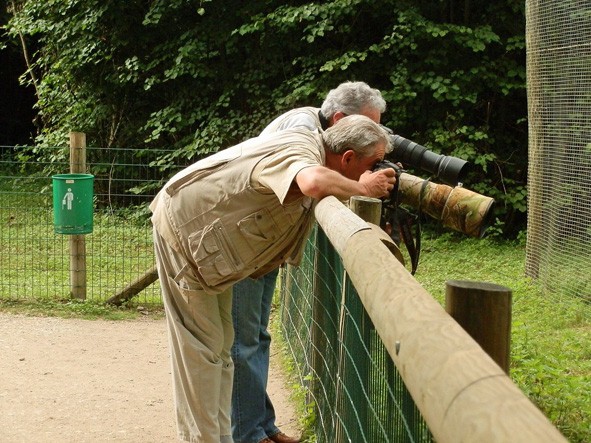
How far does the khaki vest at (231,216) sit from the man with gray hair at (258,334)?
1.70ft

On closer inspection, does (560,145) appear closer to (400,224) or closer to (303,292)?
(303,292)

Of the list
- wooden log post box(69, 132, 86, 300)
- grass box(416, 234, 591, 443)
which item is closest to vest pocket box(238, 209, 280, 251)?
grass box(416, 234, 591, 443)

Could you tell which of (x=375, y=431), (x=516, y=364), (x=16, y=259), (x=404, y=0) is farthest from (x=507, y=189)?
(x=375, y=431)

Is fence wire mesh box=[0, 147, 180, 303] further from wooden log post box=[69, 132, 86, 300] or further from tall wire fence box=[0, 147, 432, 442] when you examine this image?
wooden log post box=[69, 132, 86, 300]

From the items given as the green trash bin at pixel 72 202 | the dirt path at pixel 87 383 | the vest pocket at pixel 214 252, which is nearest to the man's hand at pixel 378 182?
the vest pocket at pixel 214 252

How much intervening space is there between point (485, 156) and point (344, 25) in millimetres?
2541

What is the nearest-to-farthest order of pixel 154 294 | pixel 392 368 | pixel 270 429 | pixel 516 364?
pixel 392 368, pixel 270 429, pixel 516 364, pixel 154 294

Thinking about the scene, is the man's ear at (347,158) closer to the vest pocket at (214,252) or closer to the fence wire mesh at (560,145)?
the vest pocket at (214,252)

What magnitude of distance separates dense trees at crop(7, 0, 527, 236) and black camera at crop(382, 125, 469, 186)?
22.6 ft

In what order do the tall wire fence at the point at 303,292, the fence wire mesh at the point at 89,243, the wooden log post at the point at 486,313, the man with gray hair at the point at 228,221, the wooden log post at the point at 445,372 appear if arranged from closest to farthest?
the wooden log post at the point at 445,372
the wooden log post at the point at 486,313
the tall wire fence at the point at 303,292
the man with gray hair at the point at 228,221
the fence wire mesh at the point at 89,243

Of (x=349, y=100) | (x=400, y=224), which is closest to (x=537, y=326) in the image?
(x=349, y=100)

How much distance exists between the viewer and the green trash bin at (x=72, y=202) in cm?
776

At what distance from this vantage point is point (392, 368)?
208cm

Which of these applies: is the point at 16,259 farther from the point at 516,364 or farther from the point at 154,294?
the point at 516,364
